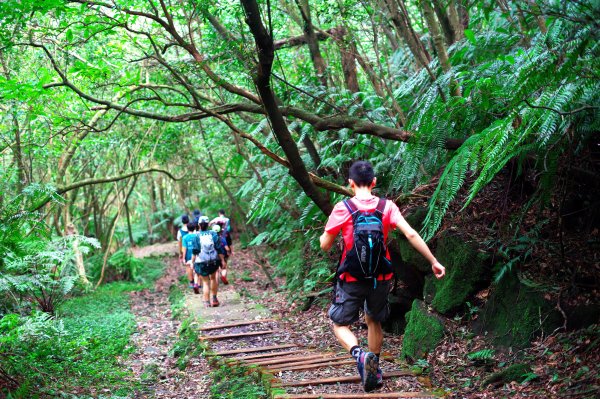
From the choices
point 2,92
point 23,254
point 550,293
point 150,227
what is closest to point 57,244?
point 23,254

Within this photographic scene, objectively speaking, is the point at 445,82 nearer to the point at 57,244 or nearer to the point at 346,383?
the point at 346,383

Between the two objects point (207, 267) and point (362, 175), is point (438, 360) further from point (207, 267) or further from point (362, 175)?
point (207, 267)

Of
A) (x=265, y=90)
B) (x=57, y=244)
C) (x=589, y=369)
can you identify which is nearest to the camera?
(x=589, y=369)

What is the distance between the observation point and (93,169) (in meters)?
19.9

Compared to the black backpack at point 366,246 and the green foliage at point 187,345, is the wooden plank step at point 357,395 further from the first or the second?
the green foliage at point 187,345

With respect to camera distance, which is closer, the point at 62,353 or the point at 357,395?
the point at 357,395

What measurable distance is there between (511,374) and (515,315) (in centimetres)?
77

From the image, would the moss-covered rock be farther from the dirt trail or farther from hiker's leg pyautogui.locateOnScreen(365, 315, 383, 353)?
the dirt trail

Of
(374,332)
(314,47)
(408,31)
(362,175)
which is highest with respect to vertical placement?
Result: (314,47)

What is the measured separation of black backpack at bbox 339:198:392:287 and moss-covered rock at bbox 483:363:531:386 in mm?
1318

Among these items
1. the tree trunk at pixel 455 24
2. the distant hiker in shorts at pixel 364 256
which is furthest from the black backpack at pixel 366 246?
the tree trunk at pixel 455 24

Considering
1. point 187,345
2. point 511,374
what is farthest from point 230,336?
point 511,374

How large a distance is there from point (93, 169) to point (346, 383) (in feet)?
55.2

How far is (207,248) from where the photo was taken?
35.1 feet
